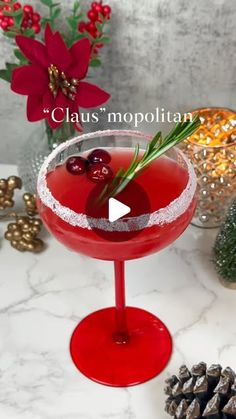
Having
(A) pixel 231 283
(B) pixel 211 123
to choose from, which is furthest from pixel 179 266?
(B) pixel 211 123

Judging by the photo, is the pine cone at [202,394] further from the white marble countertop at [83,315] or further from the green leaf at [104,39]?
the green leaf at [104,39]

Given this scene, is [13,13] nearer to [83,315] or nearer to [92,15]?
[92,15]

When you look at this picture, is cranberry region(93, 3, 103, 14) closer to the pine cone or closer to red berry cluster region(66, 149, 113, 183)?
red berry cluster region(66, 149, 113, 183)

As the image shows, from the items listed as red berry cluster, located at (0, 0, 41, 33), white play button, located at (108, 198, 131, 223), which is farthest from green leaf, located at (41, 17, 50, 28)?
white play button, located at (108, 198, 131, 223)

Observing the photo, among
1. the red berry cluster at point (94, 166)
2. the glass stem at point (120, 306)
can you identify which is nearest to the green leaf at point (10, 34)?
the red berry cluster at point (94, 166)

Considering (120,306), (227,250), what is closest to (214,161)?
(227,250)
